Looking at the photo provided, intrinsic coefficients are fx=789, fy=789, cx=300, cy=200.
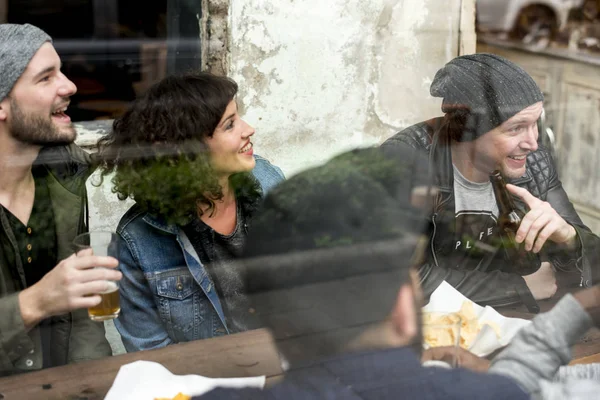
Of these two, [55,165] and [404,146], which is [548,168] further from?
[55,165]

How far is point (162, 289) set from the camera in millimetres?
2100

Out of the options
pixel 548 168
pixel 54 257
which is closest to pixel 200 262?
pixel 54 257

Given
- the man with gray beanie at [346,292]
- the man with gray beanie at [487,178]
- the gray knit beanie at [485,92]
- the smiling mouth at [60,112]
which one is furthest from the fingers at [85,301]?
the gray knit beanie at [485,92]

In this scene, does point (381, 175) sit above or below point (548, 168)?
above

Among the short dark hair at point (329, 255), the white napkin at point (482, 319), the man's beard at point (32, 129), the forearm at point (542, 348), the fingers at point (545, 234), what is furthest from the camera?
the fingers at point (545, 234)

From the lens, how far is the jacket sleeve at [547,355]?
4.69ft

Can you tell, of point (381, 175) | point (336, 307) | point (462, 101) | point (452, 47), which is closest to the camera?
point (336, 307)

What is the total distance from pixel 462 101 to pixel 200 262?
1.02 m

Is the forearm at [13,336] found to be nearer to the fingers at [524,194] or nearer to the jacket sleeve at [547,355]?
the jacket sleeve at [547,355]

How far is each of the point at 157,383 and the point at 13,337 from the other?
436mm

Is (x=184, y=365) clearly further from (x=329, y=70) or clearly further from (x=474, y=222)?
(x=329, y=70)

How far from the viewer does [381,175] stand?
180 cm

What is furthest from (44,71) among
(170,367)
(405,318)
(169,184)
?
(405,318)

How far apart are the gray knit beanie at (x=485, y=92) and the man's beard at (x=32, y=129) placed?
4.12 feet
